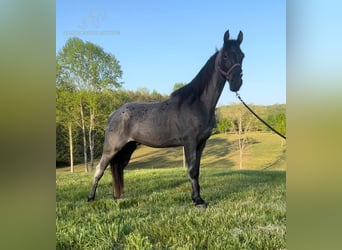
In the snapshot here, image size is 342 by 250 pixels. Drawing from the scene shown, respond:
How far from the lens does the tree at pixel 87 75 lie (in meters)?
1.91

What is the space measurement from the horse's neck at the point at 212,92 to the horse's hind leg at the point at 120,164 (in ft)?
2.12

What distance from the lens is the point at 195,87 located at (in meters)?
2.22

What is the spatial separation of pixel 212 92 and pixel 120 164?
912 millimetres

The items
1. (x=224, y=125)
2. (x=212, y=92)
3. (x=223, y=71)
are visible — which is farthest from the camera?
(x=224, y=125)

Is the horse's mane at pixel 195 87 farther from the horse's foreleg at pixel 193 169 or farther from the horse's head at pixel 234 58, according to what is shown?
the horse's foreleg at pixel 193 169

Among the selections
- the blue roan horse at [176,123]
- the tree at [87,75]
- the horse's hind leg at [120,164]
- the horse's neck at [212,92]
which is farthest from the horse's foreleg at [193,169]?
the tree at [87,75]

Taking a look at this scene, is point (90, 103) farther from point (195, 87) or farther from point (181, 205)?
point (181, 205)

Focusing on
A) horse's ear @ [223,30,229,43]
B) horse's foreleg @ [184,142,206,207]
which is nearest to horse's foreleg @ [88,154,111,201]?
horse's foreleg @ [184,142,206,207]

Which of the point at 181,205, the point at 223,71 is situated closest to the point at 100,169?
the point at 181,205

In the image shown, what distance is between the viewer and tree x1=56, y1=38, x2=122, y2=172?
6.27ft

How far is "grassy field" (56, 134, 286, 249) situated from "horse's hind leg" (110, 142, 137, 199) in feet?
0.31
